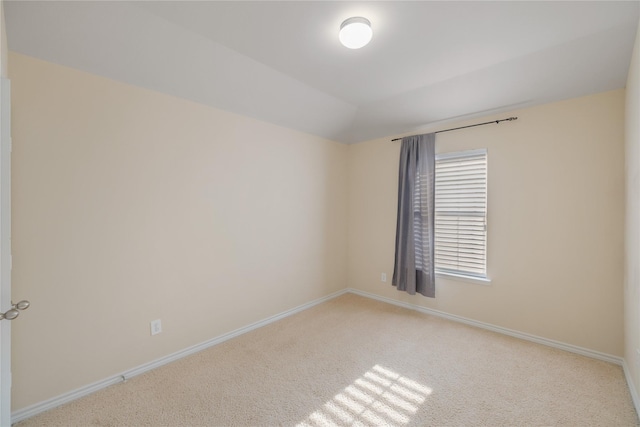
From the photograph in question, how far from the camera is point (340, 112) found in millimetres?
3342

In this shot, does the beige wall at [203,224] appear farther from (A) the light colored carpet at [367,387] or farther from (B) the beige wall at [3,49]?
(A) the light colored carpet at [367,387]

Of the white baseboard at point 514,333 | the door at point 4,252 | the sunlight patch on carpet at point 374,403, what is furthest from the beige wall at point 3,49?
the white baseboard at point 514,333

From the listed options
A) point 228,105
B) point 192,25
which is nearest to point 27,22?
point 192,25

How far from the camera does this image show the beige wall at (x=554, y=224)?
7.72 feet

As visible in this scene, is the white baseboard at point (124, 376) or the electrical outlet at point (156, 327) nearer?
the white baseboard at point (124, 376)

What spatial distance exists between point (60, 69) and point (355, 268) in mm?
3709

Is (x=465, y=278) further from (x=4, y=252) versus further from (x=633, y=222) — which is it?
(x=4, y=252)

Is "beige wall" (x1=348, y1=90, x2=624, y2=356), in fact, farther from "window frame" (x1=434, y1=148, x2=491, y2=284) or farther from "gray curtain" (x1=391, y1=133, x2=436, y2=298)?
"gray curtain" (x1=391, y1=133, x2=436, y2=298)

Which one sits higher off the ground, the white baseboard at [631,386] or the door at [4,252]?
the door at [4,252]

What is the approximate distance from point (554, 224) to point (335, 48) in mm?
2534

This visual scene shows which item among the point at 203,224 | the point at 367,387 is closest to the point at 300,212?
the point at 203,224

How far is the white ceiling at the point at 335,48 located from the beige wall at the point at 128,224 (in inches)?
9.2

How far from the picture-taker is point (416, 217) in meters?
3.40

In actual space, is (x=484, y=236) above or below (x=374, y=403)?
above
